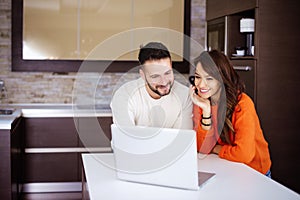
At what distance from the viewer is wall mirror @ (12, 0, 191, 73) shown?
4391 millimetres

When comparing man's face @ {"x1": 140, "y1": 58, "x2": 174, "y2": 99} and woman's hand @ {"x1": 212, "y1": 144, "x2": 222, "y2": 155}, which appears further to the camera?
woman's hand @ {"x1": 212, "y1": 144, "x2": 222, "y2": 155}

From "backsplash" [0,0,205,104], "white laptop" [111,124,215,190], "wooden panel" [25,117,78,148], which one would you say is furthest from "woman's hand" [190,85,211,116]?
"backsplash" [0,0,205,104]

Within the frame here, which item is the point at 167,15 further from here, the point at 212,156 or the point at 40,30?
the point at 212,156

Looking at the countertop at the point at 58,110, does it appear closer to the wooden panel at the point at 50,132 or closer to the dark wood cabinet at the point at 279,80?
the wooden panel at the point at 50,132

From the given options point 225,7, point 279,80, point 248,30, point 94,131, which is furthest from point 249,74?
point 94,131

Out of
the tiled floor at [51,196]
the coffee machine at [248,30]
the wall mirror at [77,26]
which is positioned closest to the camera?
the coffee machine at [248,30]

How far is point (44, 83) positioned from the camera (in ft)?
14.7

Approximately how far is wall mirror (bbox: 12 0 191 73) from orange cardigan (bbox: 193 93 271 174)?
6.80 ft

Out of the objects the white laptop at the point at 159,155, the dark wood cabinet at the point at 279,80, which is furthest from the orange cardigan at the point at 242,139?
the dark wood cabinet at the point at 279,80

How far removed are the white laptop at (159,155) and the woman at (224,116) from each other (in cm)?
56

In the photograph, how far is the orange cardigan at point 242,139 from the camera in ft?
7.95

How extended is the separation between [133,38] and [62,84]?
0.82 meters

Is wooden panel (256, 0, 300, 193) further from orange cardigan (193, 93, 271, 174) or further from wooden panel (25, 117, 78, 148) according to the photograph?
wooden panel (25, 117, 78, 148)

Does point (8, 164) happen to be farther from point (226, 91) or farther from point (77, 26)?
point (226, 91)
